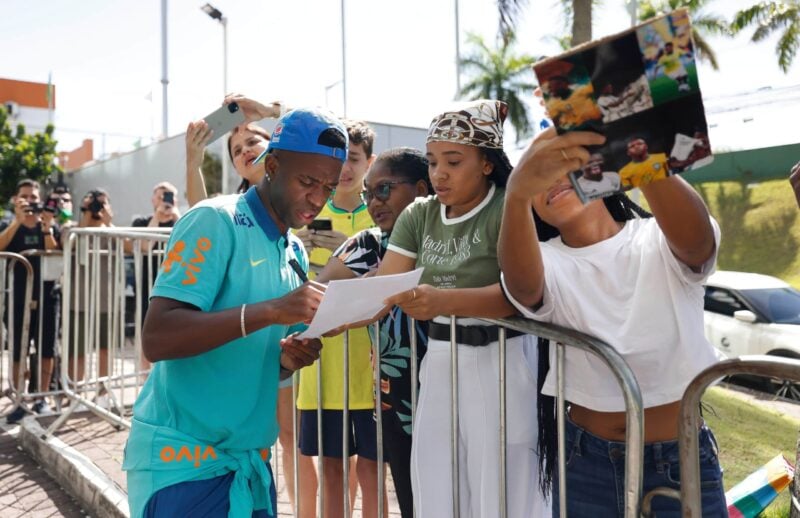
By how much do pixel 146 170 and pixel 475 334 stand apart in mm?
23612

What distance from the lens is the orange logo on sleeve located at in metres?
1.87

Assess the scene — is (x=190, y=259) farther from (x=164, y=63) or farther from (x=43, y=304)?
(x=164, y=63)

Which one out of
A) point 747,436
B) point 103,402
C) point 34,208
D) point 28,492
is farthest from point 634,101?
point 747,436

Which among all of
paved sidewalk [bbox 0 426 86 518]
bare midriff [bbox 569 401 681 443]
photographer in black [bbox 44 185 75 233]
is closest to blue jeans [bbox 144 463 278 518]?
bare midriff [bbox 569 401 681 443]

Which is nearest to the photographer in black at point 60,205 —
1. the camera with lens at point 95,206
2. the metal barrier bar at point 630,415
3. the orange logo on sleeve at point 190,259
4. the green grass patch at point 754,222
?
the camera with lens at point 95,206

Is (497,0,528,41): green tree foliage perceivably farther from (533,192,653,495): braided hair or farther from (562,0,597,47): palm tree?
(533,192,653,495): braided hair

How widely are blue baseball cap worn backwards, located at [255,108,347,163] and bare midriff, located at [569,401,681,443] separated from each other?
1.06 meters

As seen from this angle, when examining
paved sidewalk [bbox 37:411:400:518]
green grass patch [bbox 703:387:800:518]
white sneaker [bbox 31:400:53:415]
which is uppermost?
white sneaker [bbox 31:400:53:415]

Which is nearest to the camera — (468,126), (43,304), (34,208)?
(468,126)

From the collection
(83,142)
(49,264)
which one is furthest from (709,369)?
(83,142)

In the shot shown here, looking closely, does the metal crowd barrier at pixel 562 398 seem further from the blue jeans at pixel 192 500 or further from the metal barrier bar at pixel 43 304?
the metal barrier bar at pixel 43 304

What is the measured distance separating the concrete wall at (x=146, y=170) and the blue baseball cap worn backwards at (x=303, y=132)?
1554 centimetres

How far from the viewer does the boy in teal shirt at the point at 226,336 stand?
1.86 metres

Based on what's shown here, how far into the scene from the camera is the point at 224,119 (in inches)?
129
